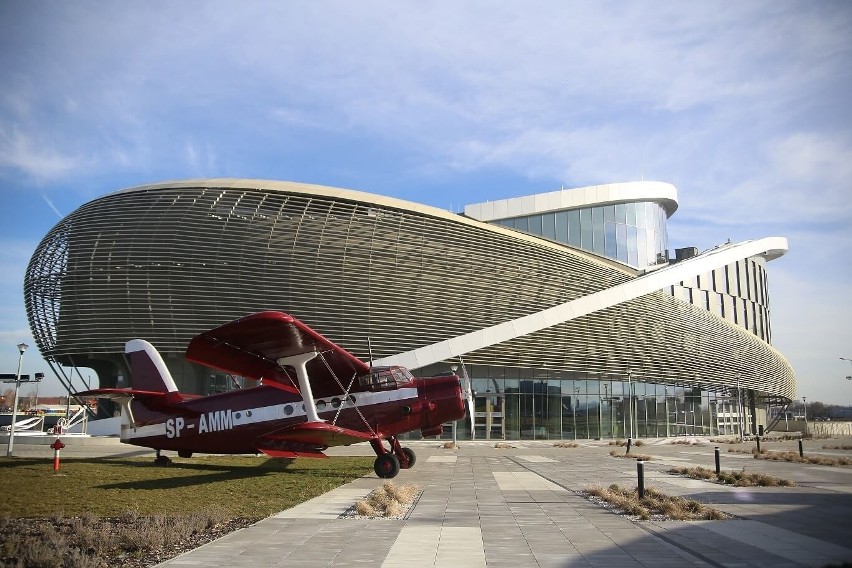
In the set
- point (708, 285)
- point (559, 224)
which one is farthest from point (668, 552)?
point (708, 285)

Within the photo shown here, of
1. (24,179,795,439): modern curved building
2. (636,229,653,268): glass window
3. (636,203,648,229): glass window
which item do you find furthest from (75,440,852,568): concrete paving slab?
(636,203,648,229): glass window

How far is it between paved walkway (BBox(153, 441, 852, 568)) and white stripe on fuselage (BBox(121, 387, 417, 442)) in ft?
15.3

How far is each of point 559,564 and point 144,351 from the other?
63.0 feet

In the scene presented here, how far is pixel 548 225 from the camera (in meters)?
57.7

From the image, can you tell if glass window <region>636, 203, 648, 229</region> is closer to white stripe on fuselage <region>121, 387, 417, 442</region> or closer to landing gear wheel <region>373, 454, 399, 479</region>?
white stripe on fuselage <region>121, 387, 417, 442</region>

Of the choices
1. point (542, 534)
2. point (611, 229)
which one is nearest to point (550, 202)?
point (611, 229)

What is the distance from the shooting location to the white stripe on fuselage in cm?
2072

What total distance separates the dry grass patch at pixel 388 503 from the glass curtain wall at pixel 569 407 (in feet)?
99.5

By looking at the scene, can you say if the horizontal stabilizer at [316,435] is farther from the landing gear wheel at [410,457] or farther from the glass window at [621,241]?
the glass window at [621,241]

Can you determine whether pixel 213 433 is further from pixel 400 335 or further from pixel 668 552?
pixel 400 335

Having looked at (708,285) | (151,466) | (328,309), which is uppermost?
(708,285)

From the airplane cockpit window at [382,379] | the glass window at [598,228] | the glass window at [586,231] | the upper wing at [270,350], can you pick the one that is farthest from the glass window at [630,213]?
the upper wing at [270,350]

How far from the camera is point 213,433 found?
69.5 ft

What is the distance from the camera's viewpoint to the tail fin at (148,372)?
74.2 ft
